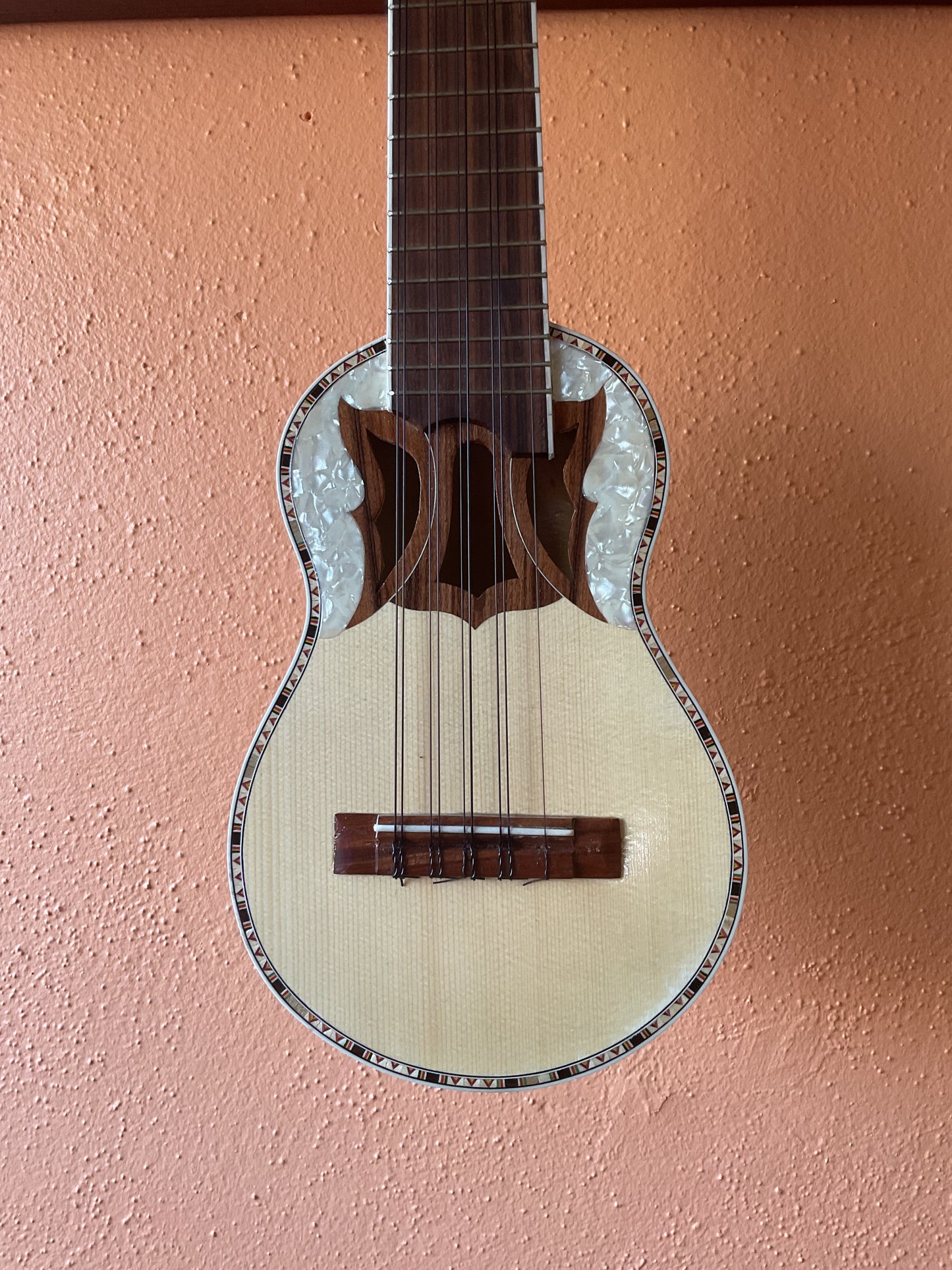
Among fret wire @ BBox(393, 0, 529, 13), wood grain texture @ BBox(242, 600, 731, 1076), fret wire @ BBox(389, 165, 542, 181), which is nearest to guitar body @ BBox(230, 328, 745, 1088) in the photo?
wood grain texture @ BBox(242, 600, 731, 1076)

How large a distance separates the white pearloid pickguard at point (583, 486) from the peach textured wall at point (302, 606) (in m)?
0.19

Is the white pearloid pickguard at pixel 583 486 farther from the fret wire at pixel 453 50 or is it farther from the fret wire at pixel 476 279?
the fret wire at pixel 453 50

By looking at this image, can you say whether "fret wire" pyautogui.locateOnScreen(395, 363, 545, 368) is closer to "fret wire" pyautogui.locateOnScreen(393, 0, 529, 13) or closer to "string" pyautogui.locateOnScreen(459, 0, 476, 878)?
"string" pyautogui.locateOnScreen(459, 0, 476, 878)

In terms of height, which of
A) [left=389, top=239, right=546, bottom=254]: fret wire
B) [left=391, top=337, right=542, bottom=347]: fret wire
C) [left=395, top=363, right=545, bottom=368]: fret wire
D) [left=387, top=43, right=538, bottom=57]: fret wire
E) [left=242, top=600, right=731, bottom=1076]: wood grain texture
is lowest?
[left=242, top=600, right=731, bottom=1076]: wood grain texture

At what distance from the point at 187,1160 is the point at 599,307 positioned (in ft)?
2.87

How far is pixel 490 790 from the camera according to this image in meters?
0.65

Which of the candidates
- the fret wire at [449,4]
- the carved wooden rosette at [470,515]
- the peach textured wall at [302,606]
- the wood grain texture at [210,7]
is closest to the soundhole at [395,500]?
the carved wooden rosette at [470,515]

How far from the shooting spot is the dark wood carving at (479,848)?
62 centimetres

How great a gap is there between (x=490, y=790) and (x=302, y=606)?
0.31 meters

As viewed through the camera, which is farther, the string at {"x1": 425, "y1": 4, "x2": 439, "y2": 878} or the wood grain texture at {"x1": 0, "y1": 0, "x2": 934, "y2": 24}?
the wood grain texture at {"x1": 0, "y1": 0, "x2": 934, "y2": 24}

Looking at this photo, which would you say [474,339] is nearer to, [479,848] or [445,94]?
[445,94]

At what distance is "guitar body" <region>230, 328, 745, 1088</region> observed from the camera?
61 centimetres

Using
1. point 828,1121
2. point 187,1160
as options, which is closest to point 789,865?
point 828,1121

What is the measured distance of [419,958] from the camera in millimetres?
619
